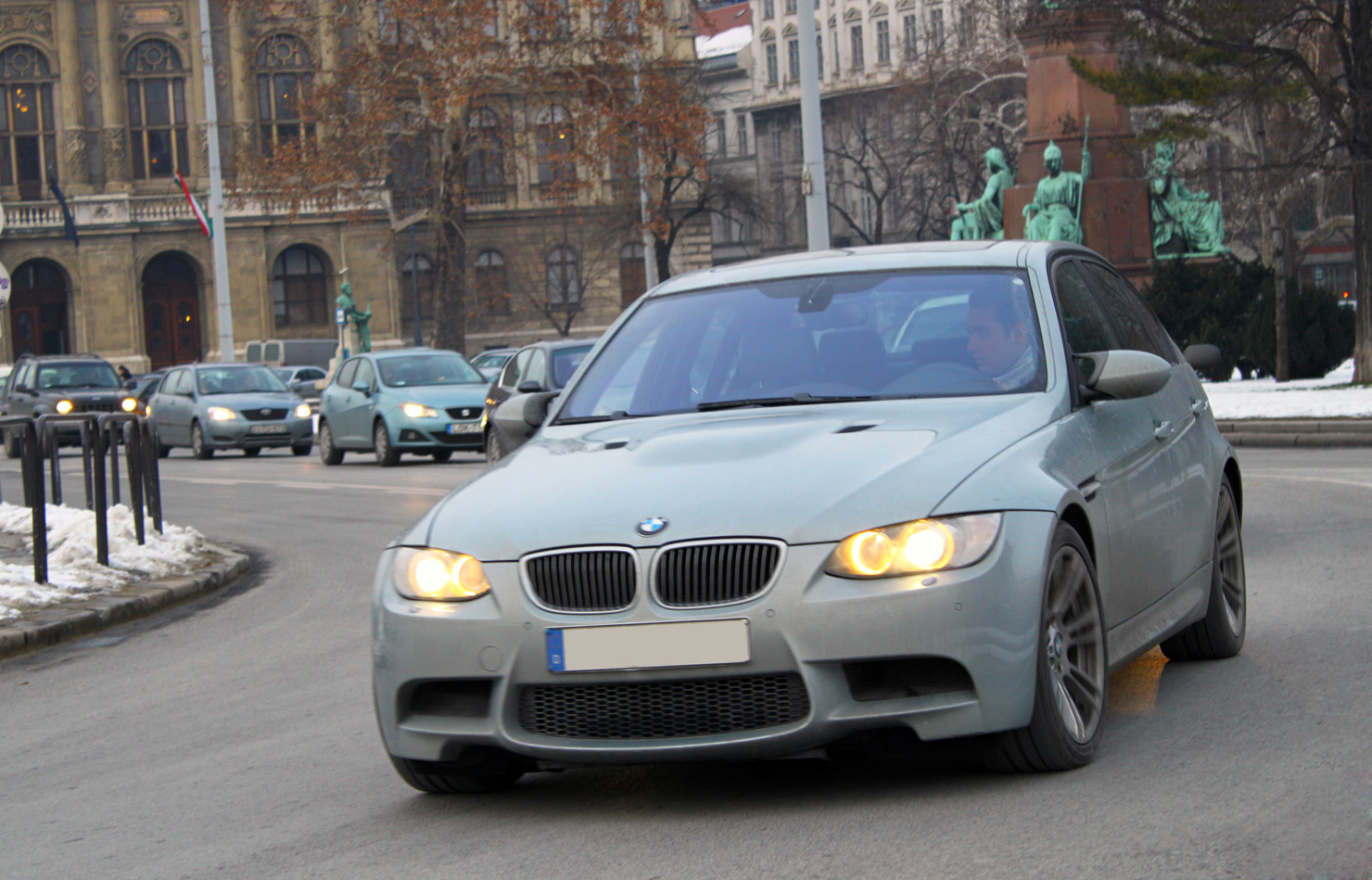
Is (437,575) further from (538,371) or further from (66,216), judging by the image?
(66,216)

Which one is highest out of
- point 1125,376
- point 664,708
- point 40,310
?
point 40,310

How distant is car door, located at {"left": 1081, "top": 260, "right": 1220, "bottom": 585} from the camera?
6.25 m

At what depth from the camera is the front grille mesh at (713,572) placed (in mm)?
4570

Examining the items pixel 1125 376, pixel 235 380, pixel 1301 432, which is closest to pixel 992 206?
pixel 235 380

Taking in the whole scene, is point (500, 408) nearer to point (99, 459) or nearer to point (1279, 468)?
point (99, 459)

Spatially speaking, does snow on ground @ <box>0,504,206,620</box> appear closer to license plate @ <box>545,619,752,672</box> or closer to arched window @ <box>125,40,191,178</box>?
license plate @ <box>545,619,752,672</box>

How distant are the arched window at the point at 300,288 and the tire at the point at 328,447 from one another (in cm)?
4889

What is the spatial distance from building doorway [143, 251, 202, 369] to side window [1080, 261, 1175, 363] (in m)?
69.6

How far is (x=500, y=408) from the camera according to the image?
6570 mm

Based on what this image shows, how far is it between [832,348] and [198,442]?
2595cm

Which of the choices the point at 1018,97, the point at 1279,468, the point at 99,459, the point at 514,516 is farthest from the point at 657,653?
the point at 1018,97

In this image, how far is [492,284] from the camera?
2997 inches

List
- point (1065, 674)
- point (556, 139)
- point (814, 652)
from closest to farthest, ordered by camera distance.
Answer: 1. point (814, 652)
2. point (1065, 674)
3. point (556, 139)

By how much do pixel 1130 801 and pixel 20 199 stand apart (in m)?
75.2
